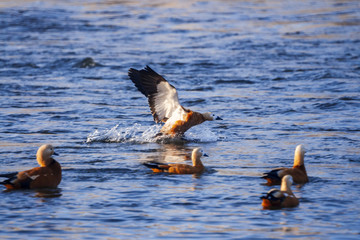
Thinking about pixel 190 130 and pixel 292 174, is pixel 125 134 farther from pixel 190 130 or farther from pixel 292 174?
pixel 292 174

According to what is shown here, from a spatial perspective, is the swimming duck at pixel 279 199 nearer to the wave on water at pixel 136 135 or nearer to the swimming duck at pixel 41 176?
the swimming duck at pixel 41 176

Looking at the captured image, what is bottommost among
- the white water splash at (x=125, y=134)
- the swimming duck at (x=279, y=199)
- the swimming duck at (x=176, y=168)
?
the swimming duck at (x=279, y=199)

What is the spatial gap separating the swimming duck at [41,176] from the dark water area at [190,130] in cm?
12

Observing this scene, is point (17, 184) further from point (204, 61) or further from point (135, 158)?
point (204, 61)

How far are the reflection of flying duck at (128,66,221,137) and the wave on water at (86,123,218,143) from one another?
7.1 inches

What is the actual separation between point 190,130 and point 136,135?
48.3 inches

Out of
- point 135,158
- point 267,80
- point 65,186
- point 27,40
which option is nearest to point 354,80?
point 267,80

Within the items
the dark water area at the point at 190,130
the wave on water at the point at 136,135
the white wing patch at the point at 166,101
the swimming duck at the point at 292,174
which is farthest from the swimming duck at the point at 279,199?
the white wing patch at the point at 166,101

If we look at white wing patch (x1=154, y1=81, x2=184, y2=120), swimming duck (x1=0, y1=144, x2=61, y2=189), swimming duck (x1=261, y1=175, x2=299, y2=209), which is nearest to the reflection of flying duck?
white wing patch (x1=154, y1=81, x2=184, y2=120)

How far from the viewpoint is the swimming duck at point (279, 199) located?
8.09 m

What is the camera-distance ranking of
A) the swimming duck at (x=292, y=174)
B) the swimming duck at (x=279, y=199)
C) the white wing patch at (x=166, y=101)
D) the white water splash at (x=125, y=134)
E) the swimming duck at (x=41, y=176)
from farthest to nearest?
the white wing patch at (x=166, y=101)
the white water splash at (x=125, y=134)
the swimming duck at (x=292, y=174)
the swimming duck at (x=41, y=176)
the swimming duck at (x=279, y=199)

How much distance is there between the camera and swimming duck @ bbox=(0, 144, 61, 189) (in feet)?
29.3

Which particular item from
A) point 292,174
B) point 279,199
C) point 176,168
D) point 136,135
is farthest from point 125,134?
point 279,199

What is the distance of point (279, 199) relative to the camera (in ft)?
26.6
